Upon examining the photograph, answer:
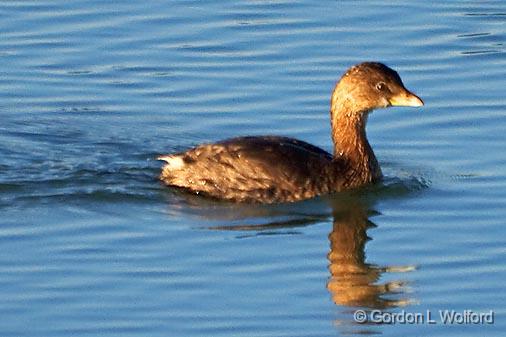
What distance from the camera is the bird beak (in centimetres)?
1621

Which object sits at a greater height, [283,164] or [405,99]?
[405,99]

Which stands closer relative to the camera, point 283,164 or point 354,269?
point 354,269

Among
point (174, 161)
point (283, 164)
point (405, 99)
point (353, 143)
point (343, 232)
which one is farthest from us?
point (353, 143)

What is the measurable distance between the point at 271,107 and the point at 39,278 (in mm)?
5253

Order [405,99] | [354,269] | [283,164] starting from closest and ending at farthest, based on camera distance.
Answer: [354,269]
[283,164]
[405,99]

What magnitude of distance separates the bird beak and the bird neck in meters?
0.36

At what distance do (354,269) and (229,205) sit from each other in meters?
1.95

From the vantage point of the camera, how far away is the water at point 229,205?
1278 centimetres

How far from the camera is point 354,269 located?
553 inches

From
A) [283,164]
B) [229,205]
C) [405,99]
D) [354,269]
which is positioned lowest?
[354,269]

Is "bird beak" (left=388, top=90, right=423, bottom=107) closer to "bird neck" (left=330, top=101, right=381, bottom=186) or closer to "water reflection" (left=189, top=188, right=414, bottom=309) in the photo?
"bird neck" (left=330, top=101, right=381, bottom=186)

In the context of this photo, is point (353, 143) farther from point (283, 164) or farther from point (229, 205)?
point (229, 205)

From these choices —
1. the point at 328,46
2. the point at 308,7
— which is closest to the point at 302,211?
the point at 328,46

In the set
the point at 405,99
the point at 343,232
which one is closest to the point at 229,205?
the point at 343,232
